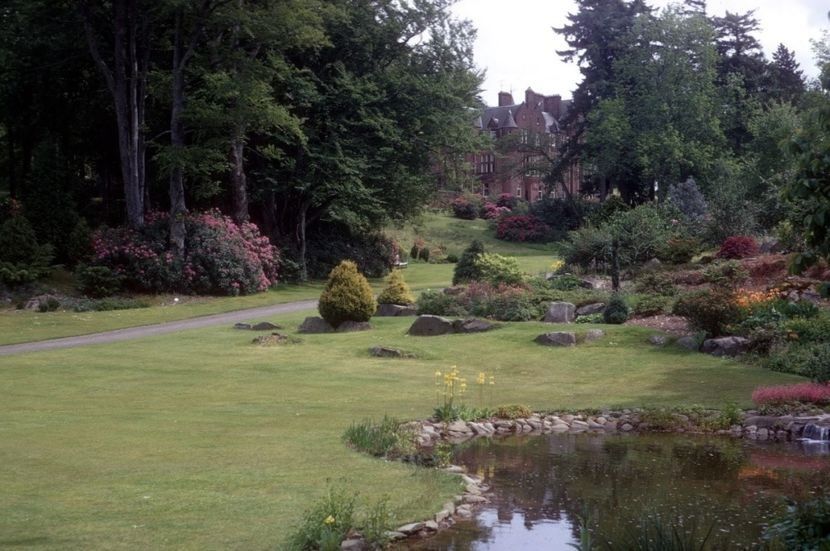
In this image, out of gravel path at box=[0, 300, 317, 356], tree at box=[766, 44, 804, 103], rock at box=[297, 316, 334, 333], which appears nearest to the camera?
gravel path at box=[0, 300, 317, 356]

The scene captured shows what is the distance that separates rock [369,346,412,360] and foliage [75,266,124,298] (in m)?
15.6

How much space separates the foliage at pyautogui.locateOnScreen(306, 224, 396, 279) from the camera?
1758 inches

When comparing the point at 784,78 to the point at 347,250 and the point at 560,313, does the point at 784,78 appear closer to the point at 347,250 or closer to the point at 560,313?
the point at 347,250

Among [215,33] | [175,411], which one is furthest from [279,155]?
[175,411]

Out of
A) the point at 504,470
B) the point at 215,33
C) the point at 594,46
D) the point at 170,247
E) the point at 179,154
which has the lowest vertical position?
the point at 504,470

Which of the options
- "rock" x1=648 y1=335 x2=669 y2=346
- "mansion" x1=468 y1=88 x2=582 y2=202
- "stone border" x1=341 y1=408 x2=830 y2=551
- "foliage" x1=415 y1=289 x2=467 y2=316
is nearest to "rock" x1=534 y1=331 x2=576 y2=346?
"rock" x1=648 y1=335 x2=669 y2=346

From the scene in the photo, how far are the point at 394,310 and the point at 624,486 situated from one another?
17242mm

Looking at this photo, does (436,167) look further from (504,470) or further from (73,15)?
(504,470)

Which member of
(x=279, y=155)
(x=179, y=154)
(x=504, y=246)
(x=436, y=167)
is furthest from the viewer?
(x=504, y=246)

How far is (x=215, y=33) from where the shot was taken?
38.1 m

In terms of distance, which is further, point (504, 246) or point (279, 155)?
point (504, 246)

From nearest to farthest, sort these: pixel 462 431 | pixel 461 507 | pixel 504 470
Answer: pixel 461 507
pixel 504 470
pixel 462 431

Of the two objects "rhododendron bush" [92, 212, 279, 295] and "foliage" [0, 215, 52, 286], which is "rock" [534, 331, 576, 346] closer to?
"rhododendron bush" [92, 212, 279, 295]

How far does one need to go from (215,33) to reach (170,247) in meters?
9.85
